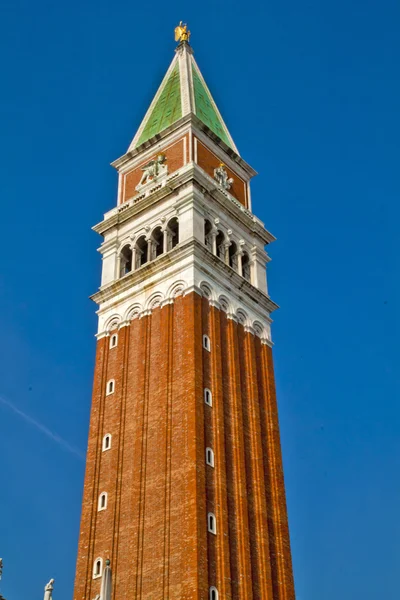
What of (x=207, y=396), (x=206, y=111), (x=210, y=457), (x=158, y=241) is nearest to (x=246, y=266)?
(x=158, y=241)

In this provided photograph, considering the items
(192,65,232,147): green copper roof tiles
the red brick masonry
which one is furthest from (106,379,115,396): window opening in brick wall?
(192,65,232,147): green copper roof tiles

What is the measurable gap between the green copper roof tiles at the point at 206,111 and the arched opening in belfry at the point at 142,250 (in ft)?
40.7

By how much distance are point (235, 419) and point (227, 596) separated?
36.6 feet

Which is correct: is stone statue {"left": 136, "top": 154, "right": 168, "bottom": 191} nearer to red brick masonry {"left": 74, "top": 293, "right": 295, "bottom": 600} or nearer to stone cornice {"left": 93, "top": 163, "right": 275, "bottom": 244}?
stone cornice {"left": 93, "top": 163, "right": 275, "bottom": 244}

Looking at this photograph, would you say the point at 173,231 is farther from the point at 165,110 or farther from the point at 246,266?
the point at 165,110

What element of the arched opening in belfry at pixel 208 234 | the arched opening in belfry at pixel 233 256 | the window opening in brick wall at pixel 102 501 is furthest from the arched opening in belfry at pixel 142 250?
the window opening in brick wall at pixel 102 501

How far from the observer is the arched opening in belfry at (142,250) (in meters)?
59.9

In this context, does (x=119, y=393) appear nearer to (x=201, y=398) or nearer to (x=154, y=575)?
(x=201, y=398)

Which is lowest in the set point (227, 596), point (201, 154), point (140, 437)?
point (227, 596)

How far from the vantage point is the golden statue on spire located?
7825 centimetres

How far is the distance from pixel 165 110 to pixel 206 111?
10.8 feet

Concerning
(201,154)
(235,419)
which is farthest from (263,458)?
(201,154)

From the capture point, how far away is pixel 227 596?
143 feet

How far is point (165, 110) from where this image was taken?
69.1 m
